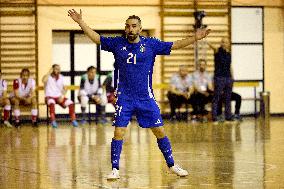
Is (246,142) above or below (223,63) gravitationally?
below

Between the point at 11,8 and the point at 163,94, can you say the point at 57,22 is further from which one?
the point at 163,94

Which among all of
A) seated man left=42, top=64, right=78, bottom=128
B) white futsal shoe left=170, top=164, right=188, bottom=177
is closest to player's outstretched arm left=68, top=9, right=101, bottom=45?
white futsal shoe left=170, top=164, right=188, bottom=177

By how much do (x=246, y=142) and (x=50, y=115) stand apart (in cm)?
719

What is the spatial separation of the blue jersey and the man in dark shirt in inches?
432

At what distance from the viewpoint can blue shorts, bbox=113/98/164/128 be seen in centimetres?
941

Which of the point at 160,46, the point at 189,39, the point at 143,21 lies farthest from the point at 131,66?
the point at 143,21

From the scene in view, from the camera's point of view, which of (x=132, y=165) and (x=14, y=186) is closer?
(x=14, y=186)

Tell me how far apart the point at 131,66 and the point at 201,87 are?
12.3 metres

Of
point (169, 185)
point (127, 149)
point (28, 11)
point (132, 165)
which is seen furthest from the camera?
point (28, 11)

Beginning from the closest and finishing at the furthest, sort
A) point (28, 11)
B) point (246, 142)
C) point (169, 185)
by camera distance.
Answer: point (169, 185), point (246, 142), point (28, 11)

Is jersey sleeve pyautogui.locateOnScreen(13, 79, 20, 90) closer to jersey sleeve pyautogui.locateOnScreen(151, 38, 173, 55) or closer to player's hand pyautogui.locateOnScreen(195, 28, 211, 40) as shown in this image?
jersey sleeve pyautogui.locateOnScreen(151, 38, 173, 55)

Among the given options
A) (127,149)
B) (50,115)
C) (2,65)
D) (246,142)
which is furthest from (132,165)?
(2,65)

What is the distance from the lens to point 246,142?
14648 mm

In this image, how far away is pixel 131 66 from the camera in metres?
9.41
